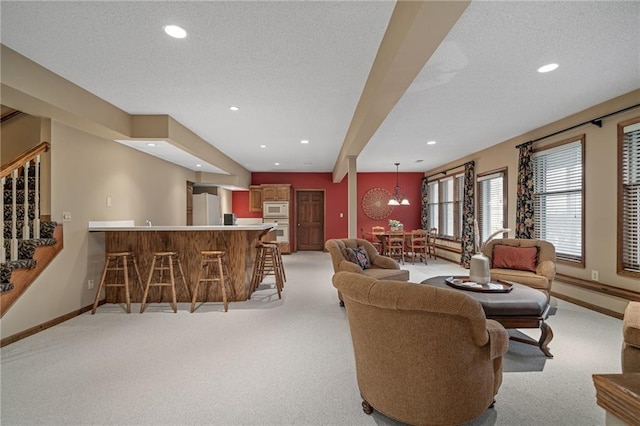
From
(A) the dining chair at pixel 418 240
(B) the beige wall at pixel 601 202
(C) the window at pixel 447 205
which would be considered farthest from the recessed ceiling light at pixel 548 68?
(A) the dining chair at pixel 418 240

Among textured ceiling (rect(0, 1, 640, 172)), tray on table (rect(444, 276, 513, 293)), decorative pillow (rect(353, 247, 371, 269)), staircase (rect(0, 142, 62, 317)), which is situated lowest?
tray on table (rect(444, 276, 513, 293))

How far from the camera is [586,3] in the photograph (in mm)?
2014

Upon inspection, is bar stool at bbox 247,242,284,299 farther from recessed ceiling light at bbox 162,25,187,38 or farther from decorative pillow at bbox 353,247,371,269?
recessed ceiling light at bbox 162,25,187,38

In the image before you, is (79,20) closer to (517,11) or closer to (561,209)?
(517,11)

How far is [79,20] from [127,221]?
3.29 meters

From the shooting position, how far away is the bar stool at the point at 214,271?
3933mm

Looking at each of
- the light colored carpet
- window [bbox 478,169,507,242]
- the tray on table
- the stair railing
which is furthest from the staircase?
window [bbox 478,169,507,242]

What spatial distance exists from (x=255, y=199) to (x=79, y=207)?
18.5 feet

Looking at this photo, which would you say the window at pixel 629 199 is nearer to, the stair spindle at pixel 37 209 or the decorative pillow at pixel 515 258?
the decorative pillow at pixel 515 258

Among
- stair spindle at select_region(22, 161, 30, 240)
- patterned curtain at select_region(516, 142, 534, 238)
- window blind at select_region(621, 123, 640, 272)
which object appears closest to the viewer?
stair spindle at select_region(22, 161, 30, 240)

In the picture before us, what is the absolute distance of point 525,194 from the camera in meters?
4.98

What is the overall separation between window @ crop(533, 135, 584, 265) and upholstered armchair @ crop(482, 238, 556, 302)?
1.96ft

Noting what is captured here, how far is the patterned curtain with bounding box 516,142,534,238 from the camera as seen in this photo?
4.91 m

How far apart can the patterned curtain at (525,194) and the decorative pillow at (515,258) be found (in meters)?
0.87
